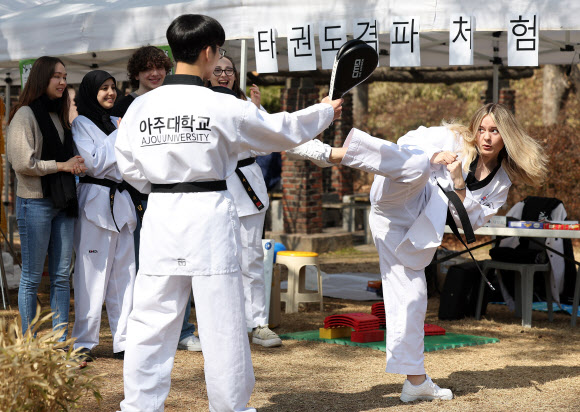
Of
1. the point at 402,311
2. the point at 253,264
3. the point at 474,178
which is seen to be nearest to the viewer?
the point at 402,311

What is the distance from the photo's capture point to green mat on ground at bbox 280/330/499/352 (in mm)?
5215

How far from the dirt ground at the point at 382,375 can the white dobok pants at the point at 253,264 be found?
10.3 inches

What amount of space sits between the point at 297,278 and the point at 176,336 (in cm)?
324

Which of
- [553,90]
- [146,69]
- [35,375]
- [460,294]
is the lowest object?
[460,294]

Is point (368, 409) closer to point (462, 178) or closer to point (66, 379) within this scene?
point (462, 178)

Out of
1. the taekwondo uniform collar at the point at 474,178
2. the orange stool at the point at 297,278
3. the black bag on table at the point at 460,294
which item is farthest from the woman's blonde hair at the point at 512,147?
the orange stool at the point at 297,278

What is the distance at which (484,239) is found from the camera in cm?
1120

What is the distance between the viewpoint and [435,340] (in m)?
5.41

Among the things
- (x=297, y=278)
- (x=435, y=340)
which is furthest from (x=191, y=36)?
(x=297, y=278)

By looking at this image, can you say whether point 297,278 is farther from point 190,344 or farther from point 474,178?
point 474,178

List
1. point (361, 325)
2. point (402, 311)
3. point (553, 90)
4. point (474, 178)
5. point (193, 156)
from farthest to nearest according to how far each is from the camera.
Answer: point (553, 90), point (361, 325), point (474, 178), point (402, 311), point (193, 156)

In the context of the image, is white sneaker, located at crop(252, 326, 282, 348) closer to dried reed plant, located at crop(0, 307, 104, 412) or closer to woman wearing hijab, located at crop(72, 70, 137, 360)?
woman wearing hijab, located at crop(72, 70, 137, 360)

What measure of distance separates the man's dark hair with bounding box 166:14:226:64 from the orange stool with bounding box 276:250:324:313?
346 cm

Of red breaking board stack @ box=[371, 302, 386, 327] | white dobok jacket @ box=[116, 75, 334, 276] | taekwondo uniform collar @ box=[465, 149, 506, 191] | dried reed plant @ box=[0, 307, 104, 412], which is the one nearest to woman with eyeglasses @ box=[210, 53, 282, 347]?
red breaking board stack @ box=[371, 302, 386, 327]
